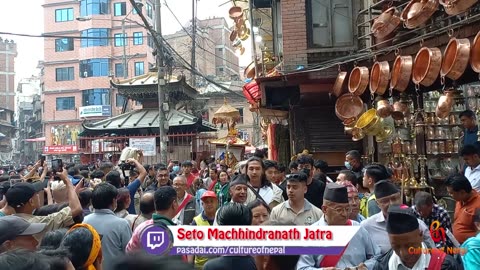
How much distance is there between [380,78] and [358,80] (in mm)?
845

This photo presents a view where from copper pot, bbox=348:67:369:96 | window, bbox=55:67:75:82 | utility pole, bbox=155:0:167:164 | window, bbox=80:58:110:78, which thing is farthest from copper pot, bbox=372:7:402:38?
window, bbox=55:67:75:82

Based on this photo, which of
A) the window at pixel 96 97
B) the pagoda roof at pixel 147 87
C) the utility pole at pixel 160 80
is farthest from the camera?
the window at pixel 96 97

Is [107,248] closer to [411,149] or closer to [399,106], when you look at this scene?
[399,106]

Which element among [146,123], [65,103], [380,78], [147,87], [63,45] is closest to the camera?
[380,78]

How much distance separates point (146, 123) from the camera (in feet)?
73.8

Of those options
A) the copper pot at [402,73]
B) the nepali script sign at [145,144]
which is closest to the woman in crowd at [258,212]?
the copper pot at [402,73]

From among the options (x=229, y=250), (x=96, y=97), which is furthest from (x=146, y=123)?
(x=96, y=97)

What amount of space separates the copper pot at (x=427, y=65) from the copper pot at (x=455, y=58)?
13 centimetres

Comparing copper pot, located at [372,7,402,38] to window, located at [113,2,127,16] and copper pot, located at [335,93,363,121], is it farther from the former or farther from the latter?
window, located at [113,2,127,16]

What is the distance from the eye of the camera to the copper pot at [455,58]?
6445mm

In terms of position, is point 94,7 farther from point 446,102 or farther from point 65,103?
point 446,102

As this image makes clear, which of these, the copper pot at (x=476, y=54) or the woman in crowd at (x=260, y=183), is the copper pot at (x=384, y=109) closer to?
the copper pot at (x=476, y=54)

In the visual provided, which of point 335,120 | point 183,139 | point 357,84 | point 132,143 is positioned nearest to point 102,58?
point 183,139

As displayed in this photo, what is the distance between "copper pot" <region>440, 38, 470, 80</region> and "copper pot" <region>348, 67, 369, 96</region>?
7.00 ft
